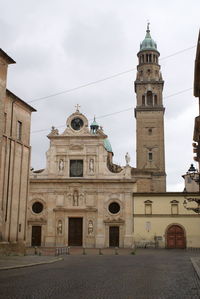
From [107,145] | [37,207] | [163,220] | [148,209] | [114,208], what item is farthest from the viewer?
[107,145]

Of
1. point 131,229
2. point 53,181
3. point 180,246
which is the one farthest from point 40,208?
point 180,246

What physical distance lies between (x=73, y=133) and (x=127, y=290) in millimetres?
38567

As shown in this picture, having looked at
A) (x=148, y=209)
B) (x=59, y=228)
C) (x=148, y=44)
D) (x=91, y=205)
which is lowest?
(x=59, y=228)

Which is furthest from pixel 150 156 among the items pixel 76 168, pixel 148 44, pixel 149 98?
pixel 148 44

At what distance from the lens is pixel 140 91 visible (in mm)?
65938

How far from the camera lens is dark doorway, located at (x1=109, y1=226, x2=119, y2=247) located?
4647cm

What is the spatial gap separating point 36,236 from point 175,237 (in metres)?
16.4

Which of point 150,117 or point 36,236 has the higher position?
point 150,117

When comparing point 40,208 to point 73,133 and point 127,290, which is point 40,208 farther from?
point 127,290

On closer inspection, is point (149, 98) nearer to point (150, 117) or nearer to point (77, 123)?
point (150, 117)

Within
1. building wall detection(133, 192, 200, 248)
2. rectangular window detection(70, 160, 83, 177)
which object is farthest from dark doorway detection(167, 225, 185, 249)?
rectangular window detection(70, 160, 83, 177)

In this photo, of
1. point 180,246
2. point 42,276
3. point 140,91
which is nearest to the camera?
point 42,276

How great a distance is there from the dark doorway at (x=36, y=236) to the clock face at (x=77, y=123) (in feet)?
42.8

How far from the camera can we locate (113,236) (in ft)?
153
